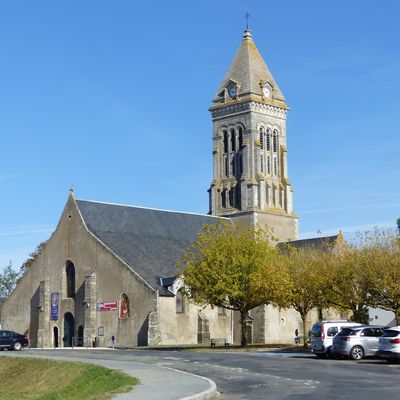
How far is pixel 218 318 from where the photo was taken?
75000 mm

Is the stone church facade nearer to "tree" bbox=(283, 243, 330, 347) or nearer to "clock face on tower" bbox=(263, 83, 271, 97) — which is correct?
"clock face on tower" bbox=(263, 83, 271, 97)

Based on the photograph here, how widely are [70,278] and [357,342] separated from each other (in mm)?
41789

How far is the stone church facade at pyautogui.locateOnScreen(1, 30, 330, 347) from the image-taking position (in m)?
69.6

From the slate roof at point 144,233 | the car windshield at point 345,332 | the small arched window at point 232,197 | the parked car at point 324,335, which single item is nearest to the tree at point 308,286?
the parked car at point 324,335

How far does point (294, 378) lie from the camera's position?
A: 2714 centimetres

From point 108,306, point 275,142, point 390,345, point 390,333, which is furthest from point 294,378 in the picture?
point 275,142

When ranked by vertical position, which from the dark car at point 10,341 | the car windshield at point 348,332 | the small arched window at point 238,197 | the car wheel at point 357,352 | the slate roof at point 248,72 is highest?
the slate roof at point 248,72

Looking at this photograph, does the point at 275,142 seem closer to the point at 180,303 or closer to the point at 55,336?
the point at 180,303

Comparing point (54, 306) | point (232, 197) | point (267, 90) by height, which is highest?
point (267, 90)

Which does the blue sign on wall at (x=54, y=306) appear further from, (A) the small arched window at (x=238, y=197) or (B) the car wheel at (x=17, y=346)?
(A) the small arched window at (x=238, y=197)

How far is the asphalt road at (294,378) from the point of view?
21.9 metres

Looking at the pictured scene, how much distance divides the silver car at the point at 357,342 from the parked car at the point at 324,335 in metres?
1.80

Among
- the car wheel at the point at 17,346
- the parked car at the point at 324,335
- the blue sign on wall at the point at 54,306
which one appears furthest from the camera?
the blue sign on wall at the point at 54,306

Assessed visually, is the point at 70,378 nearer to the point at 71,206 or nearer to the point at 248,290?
the point at 248,290
